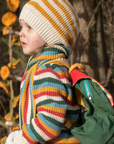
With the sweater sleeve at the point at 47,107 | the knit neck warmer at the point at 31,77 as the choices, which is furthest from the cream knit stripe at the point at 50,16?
the sweater sleeve at the point at 47,107

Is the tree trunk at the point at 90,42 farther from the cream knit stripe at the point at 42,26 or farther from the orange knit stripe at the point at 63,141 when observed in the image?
the orange knit stripe at the point at 63,141

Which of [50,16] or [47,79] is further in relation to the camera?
[50,16]

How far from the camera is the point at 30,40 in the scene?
99 cm

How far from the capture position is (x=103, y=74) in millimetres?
2307

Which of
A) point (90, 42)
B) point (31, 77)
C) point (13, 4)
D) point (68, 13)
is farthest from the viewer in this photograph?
point (90, 42)

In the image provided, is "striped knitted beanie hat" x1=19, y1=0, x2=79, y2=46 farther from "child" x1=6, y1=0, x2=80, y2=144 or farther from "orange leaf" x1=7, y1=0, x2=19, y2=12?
"orange leaf" x1=7, y1=0, x2=19, y2=12

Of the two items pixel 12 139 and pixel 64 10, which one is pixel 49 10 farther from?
pixel 12 139

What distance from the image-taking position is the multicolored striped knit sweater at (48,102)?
30.8 inches

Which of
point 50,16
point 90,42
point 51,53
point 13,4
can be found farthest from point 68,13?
point 90,42

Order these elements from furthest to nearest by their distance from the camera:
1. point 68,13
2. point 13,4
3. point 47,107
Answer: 1. point 13,4
2. point 68,13
3. point 47,107

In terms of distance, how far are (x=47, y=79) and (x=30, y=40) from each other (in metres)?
0.29

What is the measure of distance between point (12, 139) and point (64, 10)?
77cm

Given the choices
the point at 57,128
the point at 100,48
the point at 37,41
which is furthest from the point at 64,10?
the point at 100,48

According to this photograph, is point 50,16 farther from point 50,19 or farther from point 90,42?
point 90,42
